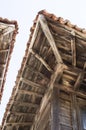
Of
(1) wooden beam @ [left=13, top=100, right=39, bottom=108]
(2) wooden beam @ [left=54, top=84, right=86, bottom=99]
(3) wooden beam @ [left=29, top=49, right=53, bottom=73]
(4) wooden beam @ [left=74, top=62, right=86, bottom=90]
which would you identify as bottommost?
(1) wooden beam @ [left=13, top=100, right=39, bottom=108]

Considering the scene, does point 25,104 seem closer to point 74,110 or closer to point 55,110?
point 55,110

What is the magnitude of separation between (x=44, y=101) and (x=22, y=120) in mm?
1686

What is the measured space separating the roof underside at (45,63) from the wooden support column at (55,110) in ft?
1.72

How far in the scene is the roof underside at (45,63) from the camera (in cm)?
782

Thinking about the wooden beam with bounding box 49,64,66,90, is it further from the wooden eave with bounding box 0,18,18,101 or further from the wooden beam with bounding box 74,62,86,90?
the wooden eave with bounding box 0,18,18,101

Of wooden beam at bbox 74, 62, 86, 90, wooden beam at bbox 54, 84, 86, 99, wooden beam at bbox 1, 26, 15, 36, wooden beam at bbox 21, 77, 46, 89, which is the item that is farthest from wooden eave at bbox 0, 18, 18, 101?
wooden beam at bbox 74, 62, 86, 90

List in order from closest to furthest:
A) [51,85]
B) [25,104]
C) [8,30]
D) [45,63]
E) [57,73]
A: [8,30], [57,73], [45,63], [51,85], [25,104]

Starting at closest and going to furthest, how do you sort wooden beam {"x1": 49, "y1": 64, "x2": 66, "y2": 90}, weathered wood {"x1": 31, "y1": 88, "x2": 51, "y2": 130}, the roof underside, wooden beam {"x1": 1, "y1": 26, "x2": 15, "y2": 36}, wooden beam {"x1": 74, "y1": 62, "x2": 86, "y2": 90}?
wooden beam {"x1": 1, "y1": 26, "x2": 15, "y2": 36} → the roof underside → wooden beam {"x1": 49, "y1": 64, "x2": 66, "y2": 90} → wooden beam {"x1": 74, "y1": 62, "x2": 86, "y2": 90} → weathered wood {"x1": 31, "y1": 88, "x2": 51, "y2": 130}

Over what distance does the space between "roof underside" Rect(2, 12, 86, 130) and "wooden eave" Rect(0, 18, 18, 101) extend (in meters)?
0.52

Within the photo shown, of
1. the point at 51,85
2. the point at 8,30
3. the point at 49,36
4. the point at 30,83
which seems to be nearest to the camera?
the point at 8,30

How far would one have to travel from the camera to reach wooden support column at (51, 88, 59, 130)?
23.9ft

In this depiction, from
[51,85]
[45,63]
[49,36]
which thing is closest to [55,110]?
[51,85]

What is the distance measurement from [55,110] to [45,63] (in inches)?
69.2

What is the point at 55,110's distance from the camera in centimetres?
777
